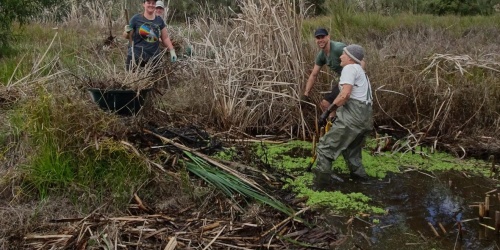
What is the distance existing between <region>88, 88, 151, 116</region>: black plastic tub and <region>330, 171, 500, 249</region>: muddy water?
2.35 meters

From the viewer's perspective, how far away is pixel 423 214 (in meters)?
4.96

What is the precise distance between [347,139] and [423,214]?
1087 millimetres

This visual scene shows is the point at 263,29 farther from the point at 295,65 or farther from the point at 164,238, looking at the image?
the point at 164,238

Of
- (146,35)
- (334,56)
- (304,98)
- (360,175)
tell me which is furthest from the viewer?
(146,35)

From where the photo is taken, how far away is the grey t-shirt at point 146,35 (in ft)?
24.3

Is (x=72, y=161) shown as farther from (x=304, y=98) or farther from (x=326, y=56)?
(x=304, y=98)

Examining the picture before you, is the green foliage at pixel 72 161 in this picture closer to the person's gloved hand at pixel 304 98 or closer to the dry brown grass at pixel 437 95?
the person's gloved hand at pixel 304 98

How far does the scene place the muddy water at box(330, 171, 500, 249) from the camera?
4.39 m

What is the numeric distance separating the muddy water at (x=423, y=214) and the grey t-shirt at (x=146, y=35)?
3.41 metres

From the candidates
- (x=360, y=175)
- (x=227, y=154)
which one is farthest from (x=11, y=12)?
(x=360, y=175)

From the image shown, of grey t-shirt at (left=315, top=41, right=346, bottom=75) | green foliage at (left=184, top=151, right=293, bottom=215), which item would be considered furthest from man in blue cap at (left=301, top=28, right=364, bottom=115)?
green foliage at (left=184, top=151, right=293, bottom=215)

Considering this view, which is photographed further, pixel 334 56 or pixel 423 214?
pixel 334 56

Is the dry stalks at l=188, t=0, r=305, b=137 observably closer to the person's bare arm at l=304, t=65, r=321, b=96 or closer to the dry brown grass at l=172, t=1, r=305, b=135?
the dry brown grass at l=172, t=1, r=305, b=135

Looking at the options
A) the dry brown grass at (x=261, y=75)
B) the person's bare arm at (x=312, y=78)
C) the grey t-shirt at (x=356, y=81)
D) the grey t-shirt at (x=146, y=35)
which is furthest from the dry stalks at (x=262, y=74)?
the grey t-shirt at (x=356, y=81)
